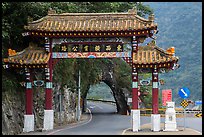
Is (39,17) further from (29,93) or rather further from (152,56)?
(152,56)

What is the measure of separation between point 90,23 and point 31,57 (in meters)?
3.43

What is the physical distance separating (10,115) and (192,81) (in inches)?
2046

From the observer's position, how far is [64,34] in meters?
19.9

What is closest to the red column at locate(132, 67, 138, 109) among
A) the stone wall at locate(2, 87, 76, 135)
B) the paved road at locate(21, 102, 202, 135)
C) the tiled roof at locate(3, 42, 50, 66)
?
the paved road at locate(21, 102, 202, 135)

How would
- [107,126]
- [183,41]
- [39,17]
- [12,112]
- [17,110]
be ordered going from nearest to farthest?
[12,112] → [17,110] → [39,17] → [107,126] → [183,41]

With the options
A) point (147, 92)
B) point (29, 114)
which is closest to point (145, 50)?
point (29, 114)

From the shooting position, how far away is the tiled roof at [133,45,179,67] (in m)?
19.7

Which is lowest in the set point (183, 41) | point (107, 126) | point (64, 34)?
point (107, 126)

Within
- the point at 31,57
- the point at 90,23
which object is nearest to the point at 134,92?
the point at 90,23

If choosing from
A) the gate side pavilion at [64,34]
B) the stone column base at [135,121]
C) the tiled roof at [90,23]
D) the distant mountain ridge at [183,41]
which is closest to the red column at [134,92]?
the gate side pavilion at [64,34]

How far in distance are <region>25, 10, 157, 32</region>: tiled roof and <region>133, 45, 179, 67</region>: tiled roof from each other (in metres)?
1.39

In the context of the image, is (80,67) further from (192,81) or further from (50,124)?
(192,81)

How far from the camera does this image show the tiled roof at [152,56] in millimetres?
19688

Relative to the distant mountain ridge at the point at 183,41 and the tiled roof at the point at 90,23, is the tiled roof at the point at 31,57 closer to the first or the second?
the tiled roof at the point at 90,23
